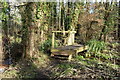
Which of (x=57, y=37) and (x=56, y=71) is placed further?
(x=57, y=37)

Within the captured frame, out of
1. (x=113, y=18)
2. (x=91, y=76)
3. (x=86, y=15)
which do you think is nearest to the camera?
(x=91, y=76)

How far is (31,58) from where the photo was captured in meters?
4.71

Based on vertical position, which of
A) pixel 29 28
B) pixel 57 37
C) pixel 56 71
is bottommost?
pixel 56 71

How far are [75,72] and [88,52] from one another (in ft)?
9.32

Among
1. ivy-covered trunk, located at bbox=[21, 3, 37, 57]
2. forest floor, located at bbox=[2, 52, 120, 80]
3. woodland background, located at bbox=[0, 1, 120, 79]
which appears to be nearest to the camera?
forest floor, located at bbox=[2, 52, 120, 80]

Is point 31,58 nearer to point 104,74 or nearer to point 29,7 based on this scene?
point 29,7

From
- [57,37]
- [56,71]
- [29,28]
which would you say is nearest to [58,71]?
[56,71]

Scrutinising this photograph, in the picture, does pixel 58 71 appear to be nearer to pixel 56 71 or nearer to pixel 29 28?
pixel 56 71

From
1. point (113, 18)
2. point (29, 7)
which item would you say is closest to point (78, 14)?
point (113, 18)

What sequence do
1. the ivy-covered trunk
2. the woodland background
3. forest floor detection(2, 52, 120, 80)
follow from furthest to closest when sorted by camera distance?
the ivy-covered trunk → the woodland background → forest floor detection(2, 52, 120, 80)

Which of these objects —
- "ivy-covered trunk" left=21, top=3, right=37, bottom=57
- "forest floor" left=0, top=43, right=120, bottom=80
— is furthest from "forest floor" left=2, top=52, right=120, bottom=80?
"ivy-covered trunk" left=21, top=3, right=37, bottom=57

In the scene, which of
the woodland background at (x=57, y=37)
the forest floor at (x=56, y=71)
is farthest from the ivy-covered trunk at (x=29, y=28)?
the forest floor at (x=56, y=71)

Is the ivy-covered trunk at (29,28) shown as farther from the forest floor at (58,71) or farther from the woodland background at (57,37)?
the forest floor at (58,71)

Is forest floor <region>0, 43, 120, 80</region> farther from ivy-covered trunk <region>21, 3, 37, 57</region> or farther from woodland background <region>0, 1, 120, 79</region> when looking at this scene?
ivy-covered trunk <region>21, 3, 37, 57</region>
